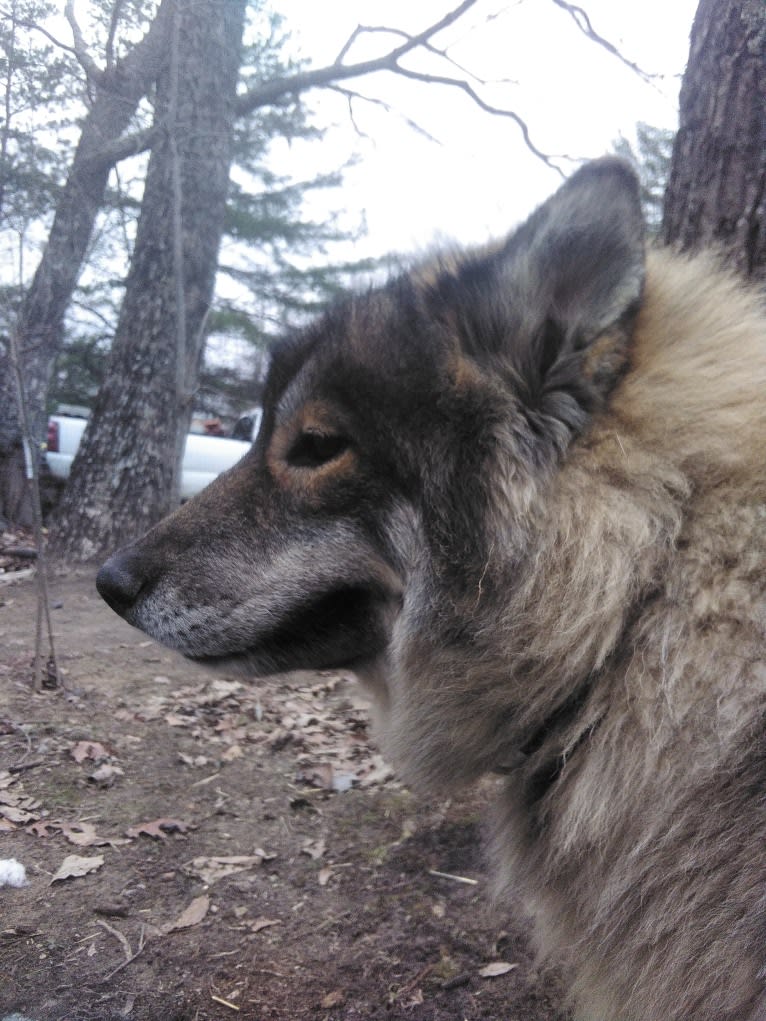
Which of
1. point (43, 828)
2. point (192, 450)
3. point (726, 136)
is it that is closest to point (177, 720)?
point (43, 828)

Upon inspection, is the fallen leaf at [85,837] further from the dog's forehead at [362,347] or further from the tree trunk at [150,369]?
the tree trunk at [150,369]

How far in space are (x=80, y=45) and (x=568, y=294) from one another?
5.09 meters

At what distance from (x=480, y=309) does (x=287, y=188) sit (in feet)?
36.8

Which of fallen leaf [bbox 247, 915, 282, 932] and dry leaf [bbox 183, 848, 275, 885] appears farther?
dry leaf [bbox 183, 848, 275, 885]

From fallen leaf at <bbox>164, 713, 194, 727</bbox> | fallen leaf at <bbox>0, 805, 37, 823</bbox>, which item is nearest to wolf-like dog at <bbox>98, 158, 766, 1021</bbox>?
→ fallen leaf at <bbox>0, 805, 37, 823</bbox>

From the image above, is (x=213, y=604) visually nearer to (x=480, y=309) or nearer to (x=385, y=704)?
(x=385, y=704)

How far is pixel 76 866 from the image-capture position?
2832mm

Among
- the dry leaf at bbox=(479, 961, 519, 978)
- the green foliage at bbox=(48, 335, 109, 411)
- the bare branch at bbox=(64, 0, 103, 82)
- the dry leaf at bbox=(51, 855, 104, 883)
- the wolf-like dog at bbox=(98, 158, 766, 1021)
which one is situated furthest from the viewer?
the green foliage at bbox=(48, 335, 109, 411)

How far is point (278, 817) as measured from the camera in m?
3.41

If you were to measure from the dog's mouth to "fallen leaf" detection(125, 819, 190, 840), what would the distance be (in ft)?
4.40

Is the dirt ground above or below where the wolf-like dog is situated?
below

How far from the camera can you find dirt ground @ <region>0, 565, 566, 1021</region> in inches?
92.4

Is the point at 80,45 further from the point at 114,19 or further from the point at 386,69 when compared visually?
the point at 386,69

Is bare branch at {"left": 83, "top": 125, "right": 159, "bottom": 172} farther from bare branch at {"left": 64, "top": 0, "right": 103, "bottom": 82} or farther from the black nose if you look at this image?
the black nose
